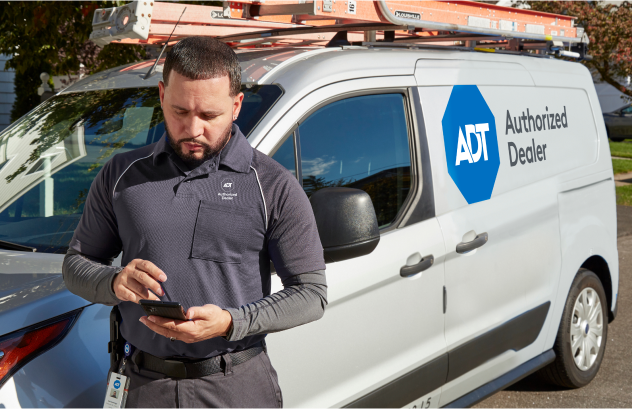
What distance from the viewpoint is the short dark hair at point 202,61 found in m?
1.72

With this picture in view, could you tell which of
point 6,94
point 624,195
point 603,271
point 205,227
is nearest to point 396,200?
point 205,227

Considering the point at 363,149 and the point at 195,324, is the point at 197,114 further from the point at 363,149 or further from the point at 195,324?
the point at 363,149

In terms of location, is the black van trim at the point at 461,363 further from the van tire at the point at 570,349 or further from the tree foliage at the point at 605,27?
the tree foliage at the point at 605,27

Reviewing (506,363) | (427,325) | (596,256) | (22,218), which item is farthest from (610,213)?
(22,218)

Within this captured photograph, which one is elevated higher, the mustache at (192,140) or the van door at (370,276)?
the mustache at (192,140)

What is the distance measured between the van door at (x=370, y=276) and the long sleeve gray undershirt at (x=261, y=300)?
1.79ft

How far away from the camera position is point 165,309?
5.04 feet

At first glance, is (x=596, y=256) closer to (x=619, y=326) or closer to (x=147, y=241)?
(x=619, y=326)

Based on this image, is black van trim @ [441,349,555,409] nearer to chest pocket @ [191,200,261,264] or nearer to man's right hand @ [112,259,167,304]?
chest pocket @ [191,200,261,264]

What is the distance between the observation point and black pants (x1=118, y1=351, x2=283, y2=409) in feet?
5.84

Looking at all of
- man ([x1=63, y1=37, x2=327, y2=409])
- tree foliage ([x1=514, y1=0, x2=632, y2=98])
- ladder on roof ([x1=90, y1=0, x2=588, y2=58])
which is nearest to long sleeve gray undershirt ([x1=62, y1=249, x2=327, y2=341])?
man ([x1=63, y1=37, x2=327, y2=409])

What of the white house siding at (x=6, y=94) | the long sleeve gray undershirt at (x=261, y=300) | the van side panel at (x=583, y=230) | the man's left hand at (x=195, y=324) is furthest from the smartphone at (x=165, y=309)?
the white house siding at (x=6, y=94)

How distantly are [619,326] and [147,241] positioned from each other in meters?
4.82

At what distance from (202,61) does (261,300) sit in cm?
61
